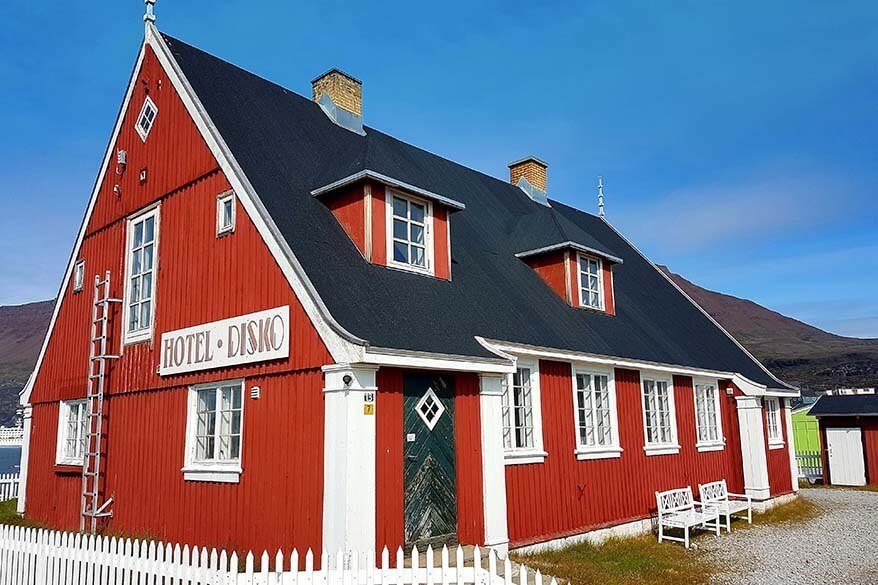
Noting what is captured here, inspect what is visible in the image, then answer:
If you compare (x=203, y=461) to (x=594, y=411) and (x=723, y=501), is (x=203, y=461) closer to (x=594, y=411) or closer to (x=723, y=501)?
(x=594, y=411)

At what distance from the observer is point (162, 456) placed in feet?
40.0

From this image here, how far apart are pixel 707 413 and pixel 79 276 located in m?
15.9

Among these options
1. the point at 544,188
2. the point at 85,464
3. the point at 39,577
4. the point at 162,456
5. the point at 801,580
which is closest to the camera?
the point at 39,577

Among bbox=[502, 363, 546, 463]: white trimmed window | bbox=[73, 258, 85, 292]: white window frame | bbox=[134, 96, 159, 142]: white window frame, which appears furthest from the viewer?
bbox=[73, 258, 85, 292]: white window frame

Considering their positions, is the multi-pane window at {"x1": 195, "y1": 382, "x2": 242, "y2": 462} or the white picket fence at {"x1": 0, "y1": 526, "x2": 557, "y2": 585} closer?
the white picket fence at {"x1": 0, "y1": 526, "x2": 557, "y2": 585}

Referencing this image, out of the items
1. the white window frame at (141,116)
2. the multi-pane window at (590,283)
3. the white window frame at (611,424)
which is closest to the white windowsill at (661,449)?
the white window frame at (611,424)

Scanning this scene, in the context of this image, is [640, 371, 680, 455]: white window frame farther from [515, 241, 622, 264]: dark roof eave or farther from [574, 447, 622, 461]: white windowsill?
[515, 241, 622, 264]: dark roof eave

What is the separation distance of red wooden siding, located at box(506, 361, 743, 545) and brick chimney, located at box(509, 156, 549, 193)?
26.1 feet

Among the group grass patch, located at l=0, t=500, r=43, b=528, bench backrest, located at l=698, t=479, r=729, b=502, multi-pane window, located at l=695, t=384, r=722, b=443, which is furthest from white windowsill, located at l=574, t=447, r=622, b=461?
grass patch, located at l=0, t=500, r=43, b=528

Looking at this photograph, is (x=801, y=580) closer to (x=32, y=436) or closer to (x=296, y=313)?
(x=296, y=313)

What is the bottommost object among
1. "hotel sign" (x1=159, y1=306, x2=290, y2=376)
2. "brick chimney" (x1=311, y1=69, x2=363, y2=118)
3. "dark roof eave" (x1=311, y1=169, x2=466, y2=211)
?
"hotel sign" (x1=159, y1=306, x2=290, y2=376)

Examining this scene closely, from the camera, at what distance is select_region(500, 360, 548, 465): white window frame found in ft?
39.8

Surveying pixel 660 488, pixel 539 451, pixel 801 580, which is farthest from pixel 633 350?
pixel 801 580

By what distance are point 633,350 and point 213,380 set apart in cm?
916
